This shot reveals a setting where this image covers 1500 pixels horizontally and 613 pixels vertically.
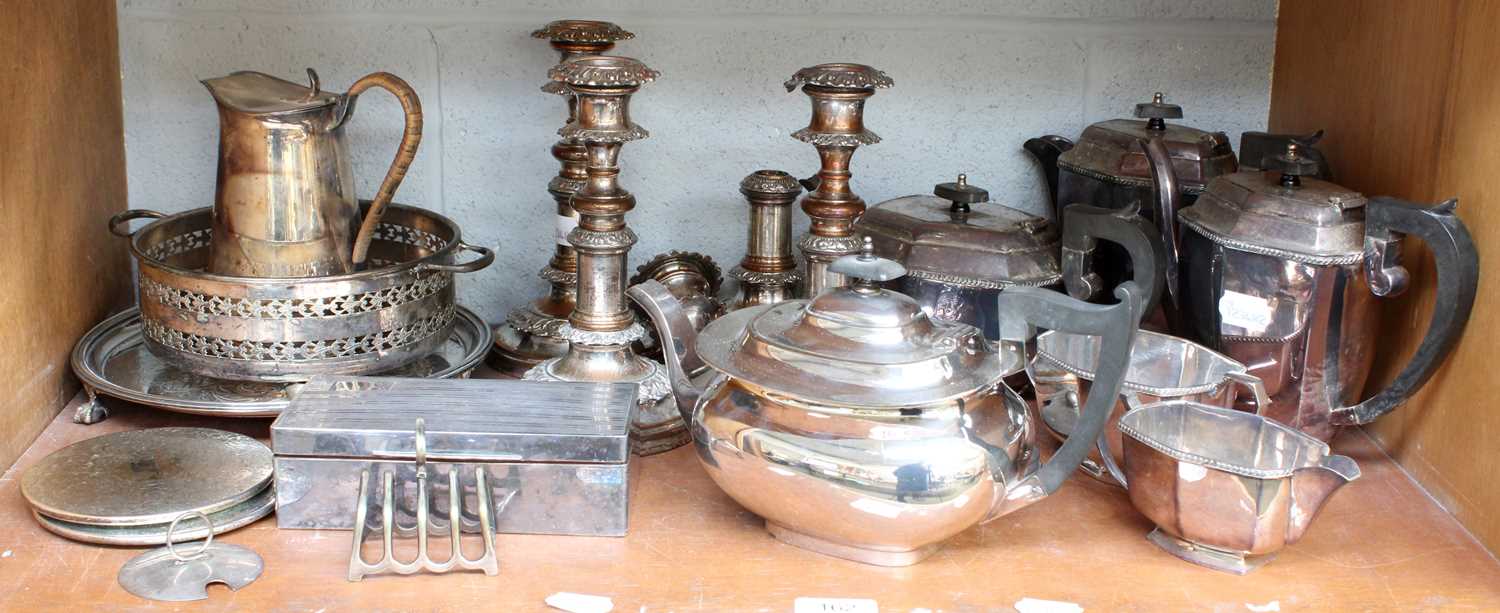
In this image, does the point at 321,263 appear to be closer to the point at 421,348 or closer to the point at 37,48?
the point at 421,348

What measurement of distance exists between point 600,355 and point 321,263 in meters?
0.27

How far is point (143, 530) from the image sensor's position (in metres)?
1.08

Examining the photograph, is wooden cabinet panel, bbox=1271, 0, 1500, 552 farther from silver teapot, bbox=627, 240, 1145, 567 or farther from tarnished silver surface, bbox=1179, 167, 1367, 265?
silver teapot, bbox=627, 240, 1145, 567

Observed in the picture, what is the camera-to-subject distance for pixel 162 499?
3.61ft

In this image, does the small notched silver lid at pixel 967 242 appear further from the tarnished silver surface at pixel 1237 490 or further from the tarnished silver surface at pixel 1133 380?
the tarnished silver surface at pixel 1237 490

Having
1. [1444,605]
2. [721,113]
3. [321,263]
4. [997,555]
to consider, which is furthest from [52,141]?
[1444,605]

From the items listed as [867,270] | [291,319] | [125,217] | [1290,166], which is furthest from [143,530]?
[1290,166]

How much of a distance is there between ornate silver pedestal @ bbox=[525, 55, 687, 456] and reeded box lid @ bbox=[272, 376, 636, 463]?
→ 102 millimetres

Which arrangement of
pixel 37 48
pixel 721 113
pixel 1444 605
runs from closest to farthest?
pixel 1444 605
pixel 37 48
pixel 721 113

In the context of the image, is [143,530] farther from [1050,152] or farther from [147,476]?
[1050,152]

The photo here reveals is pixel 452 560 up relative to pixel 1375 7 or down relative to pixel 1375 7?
down

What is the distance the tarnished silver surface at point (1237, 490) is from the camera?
1025 mm

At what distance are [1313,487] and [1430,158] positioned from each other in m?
0.37

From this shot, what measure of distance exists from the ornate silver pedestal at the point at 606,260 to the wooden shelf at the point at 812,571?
138mm
